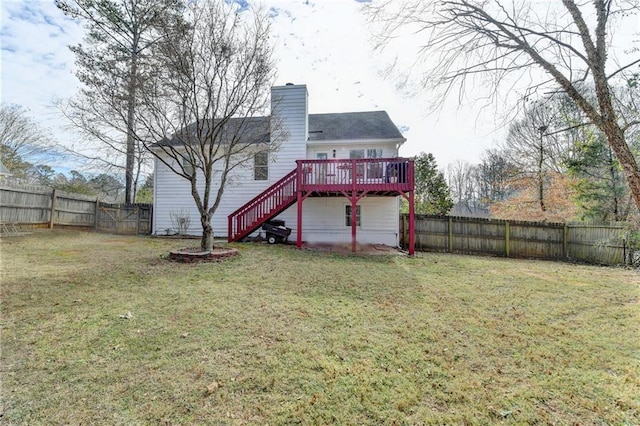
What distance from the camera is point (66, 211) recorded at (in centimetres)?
1374

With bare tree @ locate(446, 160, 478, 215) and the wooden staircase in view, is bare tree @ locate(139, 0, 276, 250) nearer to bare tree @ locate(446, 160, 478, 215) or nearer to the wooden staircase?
the wooden staircase

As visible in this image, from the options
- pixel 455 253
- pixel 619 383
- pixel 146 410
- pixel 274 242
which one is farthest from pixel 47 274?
pixel 455 253

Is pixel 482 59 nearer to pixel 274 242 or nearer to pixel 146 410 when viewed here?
pixel 146 410

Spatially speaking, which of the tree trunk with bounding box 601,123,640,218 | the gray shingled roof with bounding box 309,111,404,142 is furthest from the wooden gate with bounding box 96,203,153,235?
the tree trunk with bounding box 601,123,640,218

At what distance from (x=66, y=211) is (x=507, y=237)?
20.4 m

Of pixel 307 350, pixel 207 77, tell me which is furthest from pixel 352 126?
pixel 307 350

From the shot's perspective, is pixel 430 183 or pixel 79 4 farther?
pixel 430 183

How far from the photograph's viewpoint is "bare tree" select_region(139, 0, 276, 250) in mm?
7734

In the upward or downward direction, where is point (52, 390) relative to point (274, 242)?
downward

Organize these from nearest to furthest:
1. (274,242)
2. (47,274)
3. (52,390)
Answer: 1. (52,390)
2. (47,274)
3. (274,242)

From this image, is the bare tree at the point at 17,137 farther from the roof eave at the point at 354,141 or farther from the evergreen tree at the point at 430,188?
the evergreen tree at the point at 430,188

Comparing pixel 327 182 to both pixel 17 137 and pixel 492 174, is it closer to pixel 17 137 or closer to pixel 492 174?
pixel 492 174

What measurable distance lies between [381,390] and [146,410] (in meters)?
1.93

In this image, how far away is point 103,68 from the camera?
8.27 meters
